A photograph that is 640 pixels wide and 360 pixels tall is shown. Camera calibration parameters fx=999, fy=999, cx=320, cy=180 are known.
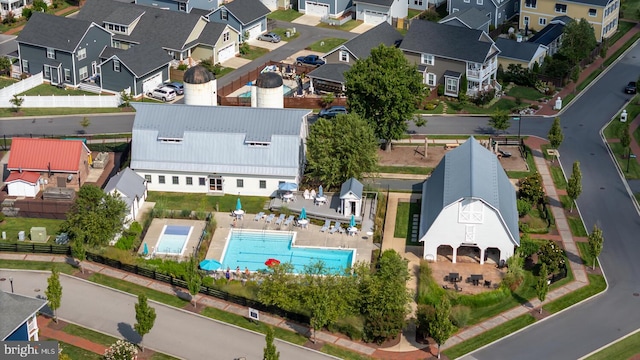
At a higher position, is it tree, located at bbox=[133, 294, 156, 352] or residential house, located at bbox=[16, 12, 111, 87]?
tree, located at bbox=[133, 294, 156, 352]

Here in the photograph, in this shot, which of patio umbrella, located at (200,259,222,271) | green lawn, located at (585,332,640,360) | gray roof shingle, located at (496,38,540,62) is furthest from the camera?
gray roof shingle, located at (496,38,540,62)

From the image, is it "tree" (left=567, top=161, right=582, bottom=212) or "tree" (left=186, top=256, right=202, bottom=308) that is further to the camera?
"tree" (left=567, top=161, right=582, bottom=212)

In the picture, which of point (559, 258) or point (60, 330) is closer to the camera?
point (60, 330)

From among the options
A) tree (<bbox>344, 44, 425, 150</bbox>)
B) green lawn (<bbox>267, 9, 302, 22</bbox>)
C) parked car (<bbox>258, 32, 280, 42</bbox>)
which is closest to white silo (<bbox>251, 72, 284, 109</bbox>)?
tree (<bbox>344, 44, 425, 150</bbox>)

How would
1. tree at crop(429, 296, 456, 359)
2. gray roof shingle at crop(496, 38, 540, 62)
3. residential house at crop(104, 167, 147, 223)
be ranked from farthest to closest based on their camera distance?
gray roof shingle at crop(496, 38, 540, 62) → residential house at crop(104, 167, 147, 223) → tree at crop(429, 296, 456, 359)

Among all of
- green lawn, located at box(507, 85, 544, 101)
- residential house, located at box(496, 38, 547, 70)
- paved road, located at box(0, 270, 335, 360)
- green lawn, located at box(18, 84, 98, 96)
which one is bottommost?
green lawn, located at box(507, 85, 544, 101)

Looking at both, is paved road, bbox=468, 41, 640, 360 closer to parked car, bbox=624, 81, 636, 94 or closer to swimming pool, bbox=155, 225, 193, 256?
parked car, bbox=624, 81, 636, 94

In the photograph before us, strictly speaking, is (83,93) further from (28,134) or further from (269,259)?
(269,259)

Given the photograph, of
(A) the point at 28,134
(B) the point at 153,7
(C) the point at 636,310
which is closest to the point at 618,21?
(B) the point at 153,7
